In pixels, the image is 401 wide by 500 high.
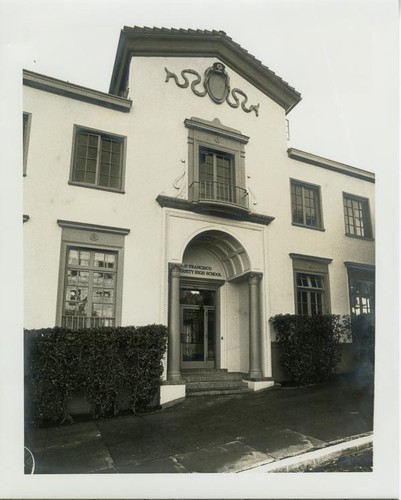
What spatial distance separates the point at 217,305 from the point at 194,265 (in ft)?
3.80

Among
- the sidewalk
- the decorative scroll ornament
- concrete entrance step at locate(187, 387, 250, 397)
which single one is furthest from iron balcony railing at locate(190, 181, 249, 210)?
the sidewalk

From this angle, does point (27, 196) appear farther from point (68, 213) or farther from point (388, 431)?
point (388, 431)

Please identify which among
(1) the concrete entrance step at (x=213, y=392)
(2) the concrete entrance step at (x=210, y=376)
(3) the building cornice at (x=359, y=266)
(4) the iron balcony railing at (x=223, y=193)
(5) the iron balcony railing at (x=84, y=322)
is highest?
(4) the iron balcony railing at (x=223, y=193)

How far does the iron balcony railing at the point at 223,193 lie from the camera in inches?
316

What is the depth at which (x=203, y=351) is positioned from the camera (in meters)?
8.26

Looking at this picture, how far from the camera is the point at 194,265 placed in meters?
8.44

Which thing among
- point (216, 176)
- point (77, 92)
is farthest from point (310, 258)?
point (77, 92)

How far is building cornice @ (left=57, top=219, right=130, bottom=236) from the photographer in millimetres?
6344

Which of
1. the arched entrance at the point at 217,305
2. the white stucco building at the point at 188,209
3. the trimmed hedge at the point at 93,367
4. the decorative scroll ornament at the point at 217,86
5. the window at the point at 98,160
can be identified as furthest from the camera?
the arched entrance at the point at 217,305

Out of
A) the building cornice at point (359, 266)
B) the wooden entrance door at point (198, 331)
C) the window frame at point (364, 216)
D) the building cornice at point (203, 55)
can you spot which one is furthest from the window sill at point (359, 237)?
the wooden entrance door at point (198, 331)

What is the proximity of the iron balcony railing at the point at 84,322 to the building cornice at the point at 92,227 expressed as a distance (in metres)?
1.59

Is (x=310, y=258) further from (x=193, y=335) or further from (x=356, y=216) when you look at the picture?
(x=193, y=335)

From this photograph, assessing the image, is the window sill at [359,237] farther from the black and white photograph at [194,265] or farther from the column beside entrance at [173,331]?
the column beside entrance at [173,331]

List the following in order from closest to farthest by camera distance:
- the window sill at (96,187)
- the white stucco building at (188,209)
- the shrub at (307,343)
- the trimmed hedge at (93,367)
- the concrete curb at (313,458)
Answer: the concrete curb at (313,458)
the trimmed hedge at (93,367)
the white stucco building at (188,209)
the window sill at (96,187)
the shrub at (307,343)
